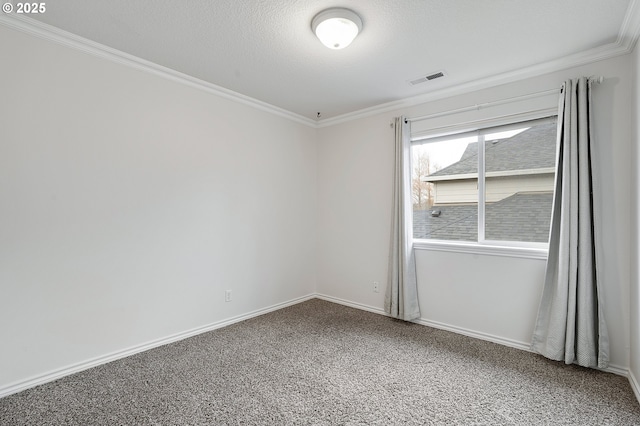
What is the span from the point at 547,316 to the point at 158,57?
390cm

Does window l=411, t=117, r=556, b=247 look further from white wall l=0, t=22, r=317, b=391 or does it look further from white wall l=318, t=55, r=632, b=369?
white wall l=0, t=22, r=317, b=391

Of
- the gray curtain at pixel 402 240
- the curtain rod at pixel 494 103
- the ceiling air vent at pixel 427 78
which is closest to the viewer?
the curtain rod at pixel 494 103

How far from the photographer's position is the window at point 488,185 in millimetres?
2826

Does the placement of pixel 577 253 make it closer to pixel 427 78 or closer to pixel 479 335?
pixel 479 335

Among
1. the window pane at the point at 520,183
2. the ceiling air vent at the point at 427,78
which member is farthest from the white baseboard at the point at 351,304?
the ceiling air vent at the point at 427,78

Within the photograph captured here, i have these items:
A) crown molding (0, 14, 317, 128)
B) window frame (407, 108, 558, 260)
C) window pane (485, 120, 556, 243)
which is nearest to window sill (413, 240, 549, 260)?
window frame (407, 108, 558, 260)

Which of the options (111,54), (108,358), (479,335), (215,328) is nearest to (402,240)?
(479,335)

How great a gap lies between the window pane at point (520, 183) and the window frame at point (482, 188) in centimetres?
4

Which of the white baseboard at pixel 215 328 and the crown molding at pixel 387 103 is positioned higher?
the crown molding at pixel 387 103

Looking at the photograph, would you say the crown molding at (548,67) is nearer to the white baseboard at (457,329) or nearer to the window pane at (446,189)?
the window pane at (446,189)

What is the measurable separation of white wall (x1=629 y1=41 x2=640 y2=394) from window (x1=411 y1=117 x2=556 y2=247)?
569 millimetres

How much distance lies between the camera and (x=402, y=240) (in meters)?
3.43

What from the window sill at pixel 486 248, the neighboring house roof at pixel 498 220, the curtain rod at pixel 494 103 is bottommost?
the window sill at pixel 486 248

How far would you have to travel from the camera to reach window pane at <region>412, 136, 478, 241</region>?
10.7 feet
